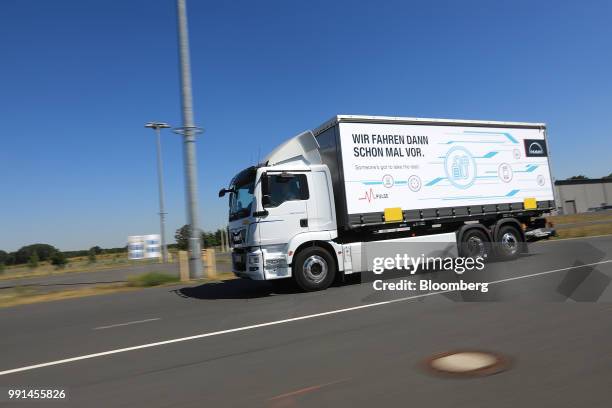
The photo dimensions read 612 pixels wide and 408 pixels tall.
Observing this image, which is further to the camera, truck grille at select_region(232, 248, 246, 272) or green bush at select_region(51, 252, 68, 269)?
green bush at select_region(51, 252, 68, 269)

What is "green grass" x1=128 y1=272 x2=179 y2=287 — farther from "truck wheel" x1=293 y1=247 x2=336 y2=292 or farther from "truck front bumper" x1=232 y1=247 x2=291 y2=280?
"truck wheel" x1=293 y1=247 x2=336 y2=292

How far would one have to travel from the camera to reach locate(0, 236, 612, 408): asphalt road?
Result: 3.46 meters

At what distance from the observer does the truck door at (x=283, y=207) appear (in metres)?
9.14

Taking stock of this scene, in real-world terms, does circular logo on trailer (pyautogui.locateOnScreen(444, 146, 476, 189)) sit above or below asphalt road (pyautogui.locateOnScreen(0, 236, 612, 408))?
above

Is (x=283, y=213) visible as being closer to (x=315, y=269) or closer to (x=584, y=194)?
(x=315, y=269)

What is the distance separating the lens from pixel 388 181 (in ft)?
34.2

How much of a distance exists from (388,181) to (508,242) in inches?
166

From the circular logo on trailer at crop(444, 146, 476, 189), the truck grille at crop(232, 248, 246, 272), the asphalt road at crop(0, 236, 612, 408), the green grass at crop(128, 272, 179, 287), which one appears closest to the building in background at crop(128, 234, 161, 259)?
the green grass at crop(128, 272, 179, 287)

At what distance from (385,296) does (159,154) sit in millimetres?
24244

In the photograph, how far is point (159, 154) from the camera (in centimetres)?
2883

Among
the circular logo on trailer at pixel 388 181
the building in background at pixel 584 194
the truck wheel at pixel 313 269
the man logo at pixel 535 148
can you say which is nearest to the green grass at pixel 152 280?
the truck wheel at pixel 313 269

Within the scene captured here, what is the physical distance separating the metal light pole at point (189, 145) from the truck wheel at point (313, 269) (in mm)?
5425

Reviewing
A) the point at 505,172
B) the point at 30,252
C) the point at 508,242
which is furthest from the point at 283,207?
the point at 30,252

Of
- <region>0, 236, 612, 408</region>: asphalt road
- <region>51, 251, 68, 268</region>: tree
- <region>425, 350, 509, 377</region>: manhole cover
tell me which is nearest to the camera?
<region>0, 236, 612, 408</region>: asphalt road
